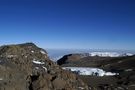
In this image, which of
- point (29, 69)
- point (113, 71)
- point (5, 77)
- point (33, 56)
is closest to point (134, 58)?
point (113, 71)

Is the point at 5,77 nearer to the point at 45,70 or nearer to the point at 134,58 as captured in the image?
the point at 45,70

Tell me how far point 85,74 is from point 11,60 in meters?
71.8

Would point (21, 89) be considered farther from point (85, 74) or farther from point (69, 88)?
point (85, 74)

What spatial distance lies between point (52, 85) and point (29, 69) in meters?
10.5

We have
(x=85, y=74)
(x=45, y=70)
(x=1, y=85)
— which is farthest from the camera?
(x=85, y=74)

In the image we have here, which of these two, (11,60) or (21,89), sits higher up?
(11,60)

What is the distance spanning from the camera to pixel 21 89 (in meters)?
60.2

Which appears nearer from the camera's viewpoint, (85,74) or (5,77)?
(5,77)

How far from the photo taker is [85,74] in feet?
462

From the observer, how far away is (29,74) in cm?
6906

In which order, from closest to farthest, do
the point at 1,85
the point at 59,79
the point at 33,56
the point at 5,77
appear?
the point at 1,85 < the point at 5,77 < the point at 59,79 < the point at 33,56

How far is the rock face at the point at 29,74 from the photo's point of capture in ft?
203

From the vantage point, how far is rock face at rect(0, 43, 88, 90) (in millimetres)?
61750

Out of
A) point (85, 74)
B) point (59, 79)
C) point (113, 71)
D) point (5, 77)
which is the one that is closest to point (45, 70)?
point (59, 79)
